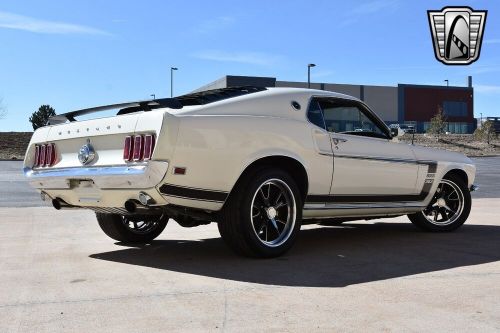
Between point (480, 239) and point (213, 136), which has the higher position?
point (213, 136)

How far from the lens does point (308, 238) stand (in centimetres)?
657

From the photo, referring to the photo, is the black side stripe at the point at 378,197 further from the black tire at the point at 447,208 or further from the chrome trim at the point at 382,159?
the black tire at the point at 447,208

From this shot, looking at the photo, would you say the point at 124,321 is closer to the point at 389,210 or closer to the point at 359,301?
the point at 359,301

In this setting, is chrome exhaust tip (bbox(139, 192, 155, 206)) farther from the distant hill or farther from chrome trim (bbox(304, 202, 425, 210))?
the distant hill

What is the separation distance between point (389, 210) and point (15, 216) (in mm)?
5760

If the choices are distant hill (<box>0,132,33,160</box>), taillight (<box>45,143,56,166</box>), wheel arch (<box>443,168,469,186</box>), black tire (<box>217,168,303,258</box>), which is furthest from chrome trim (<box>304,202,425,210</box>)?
distant hill (<box>0,132,33,160</box>)

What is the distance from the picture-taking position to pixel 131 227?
6.37 metres

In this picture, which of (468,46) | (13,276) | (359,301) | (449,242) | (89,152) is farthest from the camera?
(468,46)

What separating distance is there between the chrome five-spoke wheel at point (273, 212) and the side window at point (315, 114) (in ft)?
2.61

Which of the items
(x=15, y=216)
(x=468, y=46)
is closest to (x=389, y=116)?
(x=468, y=46)

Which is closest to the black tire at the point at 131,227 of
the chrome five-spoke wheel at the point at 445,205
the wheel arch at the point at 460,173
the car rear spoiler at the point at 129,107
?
the car rear spoiler at the point at 129,107

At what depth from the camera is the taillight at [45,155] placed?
5473 millimetres

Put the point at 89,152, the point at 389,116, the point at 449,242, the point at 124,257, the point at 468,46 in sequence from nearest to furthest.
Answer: the point at 89,152
the point at 124,257
the point at 449,242
the point at 468,46
the point at 389,116

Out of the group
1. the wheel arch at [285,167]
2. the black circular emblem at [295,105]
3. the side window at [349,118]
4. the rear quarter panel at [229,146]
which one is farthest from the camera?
the side window at [349,118]
